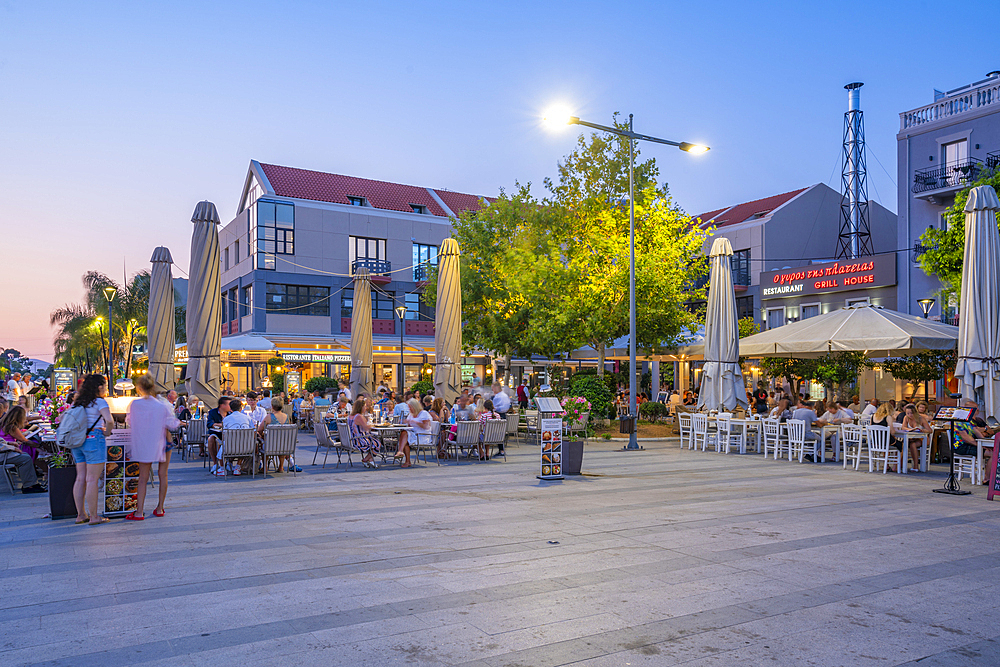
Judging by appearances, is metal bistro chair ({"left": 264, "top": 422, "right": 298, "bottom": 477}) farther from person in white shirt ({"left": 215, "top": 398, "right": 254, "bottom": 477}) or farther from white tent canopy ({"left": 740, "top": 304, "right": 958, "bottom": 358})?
white tent canopy ({"left": 740, "top": 304, "right": 958, "bottom": 358})

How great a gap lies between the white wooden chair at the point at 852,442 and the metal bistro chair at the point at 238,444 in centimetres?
1117

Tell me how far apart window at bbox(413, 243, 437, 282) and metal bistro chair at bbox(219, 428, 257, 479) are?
107 ft

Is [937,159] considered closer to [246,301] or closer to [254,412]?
[254,412]

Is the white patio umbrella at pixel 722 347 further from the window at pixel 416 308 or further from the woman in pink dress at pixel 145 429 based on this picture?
the window at pixel 416 308

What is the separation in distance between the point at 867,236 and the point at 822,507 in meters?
37.6

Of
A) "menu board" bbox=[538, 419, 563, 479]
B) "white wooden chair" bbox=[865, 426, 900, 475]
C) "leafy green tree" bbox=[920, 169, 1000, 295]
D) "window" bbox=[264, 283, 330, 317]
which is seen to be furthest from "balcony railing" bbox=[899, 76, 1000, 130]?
"window" bbox=[264, 283, 330, 317]

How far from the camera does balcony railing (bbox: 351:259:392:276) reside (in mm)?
43250

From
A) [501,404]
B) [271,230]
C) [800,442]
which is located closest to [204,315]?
[501,404]

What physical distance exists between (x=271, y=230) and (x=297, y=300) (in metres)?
4.16

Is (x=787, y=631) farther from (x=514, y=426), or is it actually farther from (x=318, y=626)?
(x=514, y=426)

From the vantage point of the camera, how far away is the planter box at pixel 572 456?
12766 mm

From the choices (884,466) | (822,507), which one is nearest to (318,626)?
(822,507)

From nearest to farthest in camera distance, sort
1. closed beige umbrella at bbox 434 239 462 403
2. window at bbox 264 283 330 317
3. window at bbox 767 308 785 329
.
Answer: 1. closed beige umbrella at bbox 434 239 462 403
2. window at bbox 767 308 785 329
3. window at bbox 264 283 330 317

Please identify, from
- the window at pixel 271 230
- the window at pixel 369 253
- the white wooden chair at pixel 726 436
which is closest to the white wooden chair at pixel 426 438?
the white wooden chair at pixel 726 436
